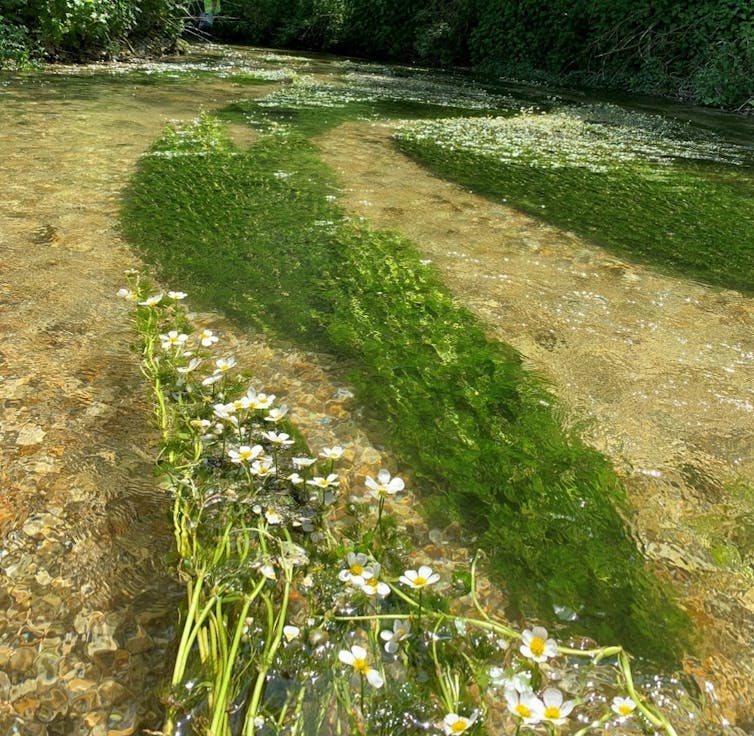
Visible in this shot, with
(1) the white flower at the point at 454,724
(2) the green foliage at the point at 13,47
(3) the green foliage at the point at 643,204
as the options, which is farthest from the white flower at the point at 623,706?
(2) the green foliage at the point at 13,47

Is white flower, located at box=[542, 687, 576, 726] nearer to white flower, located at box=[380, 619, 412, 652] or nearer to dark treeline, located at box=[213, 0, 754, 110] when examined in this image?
white flower, located at box=[380, 619, 412, 652]

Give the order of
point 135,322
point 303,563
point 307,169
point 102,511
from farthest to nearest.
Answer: point 307,169 → point 135,322 → point 102,511 → point 303,563

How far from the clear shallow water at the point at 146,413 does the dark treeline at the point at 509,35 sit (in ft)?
22.6

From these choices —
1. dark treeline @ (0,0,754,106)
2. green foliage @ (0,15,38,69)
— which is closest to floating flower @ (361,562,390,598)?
green foliage @ (0,15,38,69)

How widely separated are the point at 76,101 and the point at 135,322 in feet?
17.2

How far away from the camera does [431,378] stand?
2.08 metres

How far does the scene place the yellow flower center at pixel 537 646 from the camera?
1.06 meters

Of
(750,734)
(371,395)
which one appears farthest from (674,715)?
(371,395)

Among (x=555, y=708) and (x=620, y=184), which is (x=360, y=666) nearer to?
(x=555, y=708)

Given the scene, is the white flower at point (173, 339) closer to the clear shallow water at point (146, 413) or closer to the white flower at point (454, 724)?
the clear shallow water at point (146, 413)

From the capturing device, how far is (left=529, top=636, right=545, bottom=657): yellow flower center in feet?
3.48

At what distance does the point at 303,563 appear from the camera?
1309 millimetres

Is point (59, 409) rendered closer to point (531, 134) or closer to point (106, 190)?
point (106, 190)

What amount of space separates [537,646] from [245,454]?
75 cm
